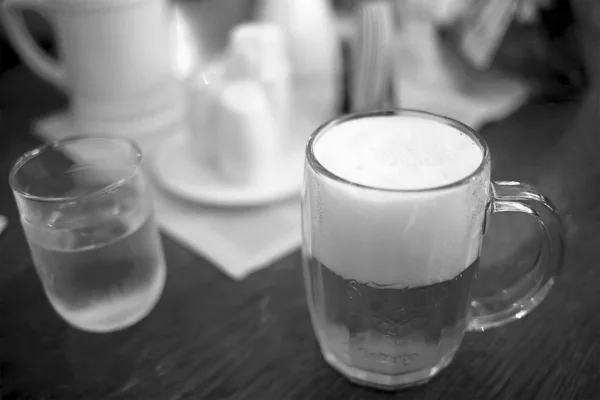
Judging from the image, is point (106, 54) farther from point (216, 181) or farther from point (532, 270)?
point (532, 270)

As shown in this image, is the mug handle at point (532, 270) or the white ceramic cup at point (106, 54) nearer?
the mug handle at point (532, 270)

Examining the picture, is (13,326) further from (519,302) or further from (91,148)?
(519,302)

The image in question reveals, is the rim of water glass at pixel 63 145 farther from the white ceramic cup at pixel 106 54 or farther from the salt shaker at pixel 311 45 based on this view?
the salt shaker at pixel 311 45

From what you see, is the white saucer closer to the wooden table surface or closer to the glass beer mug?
the wooden table surface

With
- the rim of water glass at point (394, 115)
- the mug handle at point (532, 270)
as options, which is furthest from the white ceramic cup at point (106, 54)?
the mug handle at point (532, 270)

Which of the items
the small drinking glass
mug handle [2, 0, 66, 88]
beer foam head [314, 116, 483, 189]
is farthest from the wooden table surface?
mug handle [2, 0, 66, 88]
